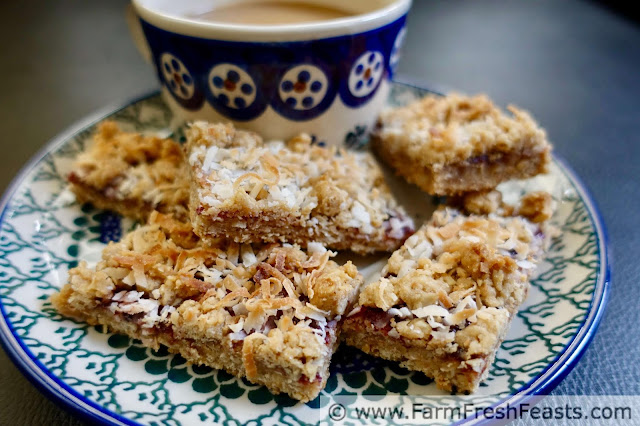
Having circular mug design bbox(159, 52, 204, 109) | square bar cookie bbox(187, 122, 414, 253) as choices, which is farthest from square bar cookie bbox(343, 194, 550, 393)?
circular mug design bbox(159, 52, 204, 109)

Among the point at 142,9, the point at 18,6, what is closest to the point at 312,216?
the point at 142,9

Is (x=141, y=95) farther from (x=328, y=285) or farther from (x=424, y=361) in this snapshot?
(x=424, y=361)

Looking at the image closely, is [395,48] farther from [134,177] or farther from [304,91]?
[134,177]

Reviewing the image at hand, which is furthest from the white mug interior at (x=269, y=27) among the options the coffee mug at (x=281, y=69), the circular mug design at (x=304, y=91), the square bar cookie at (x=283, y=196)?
the square bar cookie at (x=283, y=196)

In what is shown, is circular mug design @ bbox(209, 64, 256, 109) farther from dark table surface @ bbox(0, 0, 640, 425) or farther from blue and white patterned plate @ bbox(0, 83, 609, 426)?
dark table surface @ bbox(0, 0, 640, 425)

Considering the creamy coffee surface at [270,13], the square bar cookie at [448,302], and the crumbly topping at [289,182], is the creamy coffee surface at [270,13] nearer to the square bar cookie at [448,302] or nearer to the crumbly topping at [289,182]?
the crumbly topping at [289,182]

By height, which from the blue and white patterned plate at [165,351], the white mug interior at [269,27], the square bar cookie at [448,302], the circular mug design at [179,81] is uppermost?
the white mug interior at [269,27]

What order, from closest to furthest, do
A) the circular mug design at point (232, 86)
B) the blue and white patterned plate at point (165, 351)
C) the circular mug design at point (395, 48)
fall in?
the blue and white patterned plate at point (165, 351) < the circular mug design at point (232, 86) < the circular mug design at point (395, 48)
